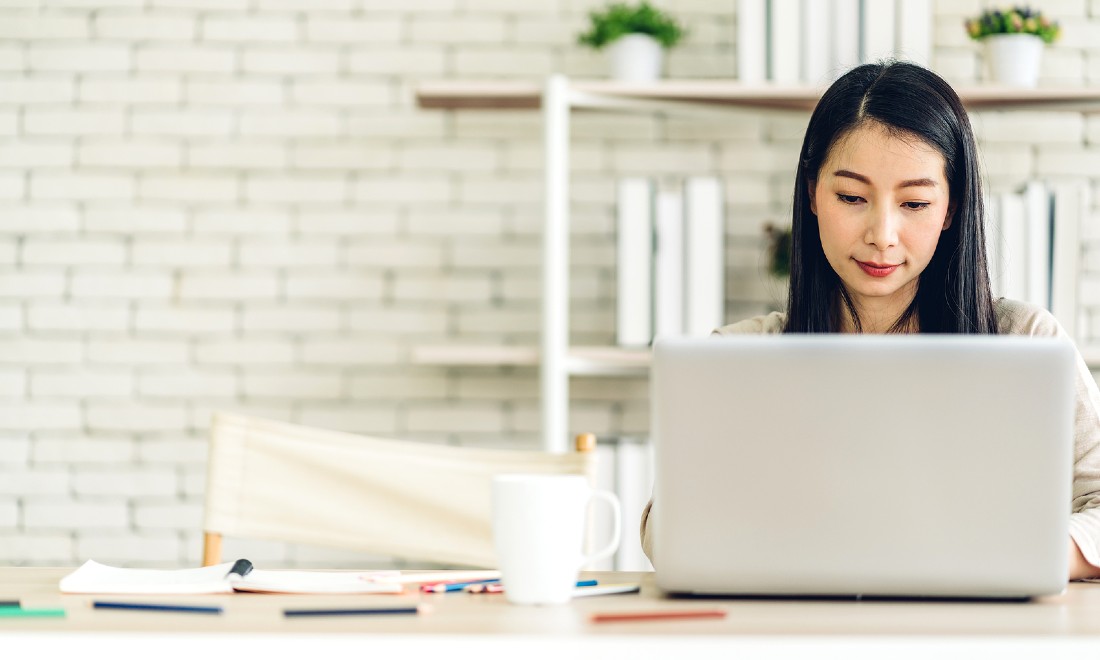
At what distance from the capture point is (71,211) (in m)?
2.51

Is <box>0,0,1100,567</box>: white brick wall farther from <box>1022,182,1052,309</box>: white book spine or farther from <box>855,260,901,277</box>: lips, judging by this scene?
<box>855,260,901,277</box>: lips

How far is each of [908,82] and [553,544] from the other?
0.88m

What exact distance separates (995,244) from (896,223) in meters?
0.88

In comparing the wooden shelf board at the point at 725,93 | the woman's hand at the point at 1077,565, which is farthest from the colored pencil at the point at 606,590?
the wooden shelf board at the point at 725,93

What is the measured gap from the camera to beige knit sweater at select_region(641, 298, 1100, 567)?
42.2 inches

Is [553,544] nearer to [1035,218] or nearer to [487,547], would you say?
[487,547]

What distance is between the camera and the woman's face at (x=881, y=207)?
1377 mm

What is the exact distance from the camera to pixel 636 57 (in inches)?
89.7

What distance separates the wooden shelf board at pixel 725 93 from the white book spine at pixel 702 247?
174 mm

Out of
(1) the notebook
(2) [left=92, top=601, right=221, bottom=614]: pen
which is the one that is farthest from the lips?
(2) [left=92, top=601, right=221, bottom=614]: pen

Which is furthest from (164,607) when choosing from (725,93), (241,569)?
(725,93)

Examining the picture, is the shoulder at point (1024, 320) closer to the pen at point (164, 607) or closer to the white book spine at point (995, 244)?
the white book spine at point (995, 244)

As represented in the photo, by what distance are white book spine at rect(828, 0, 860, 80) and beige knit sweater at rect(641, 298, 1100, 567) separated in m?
0.70

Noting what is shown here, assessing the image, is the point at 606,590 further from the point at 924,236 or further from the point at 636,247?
the point at 636,247
